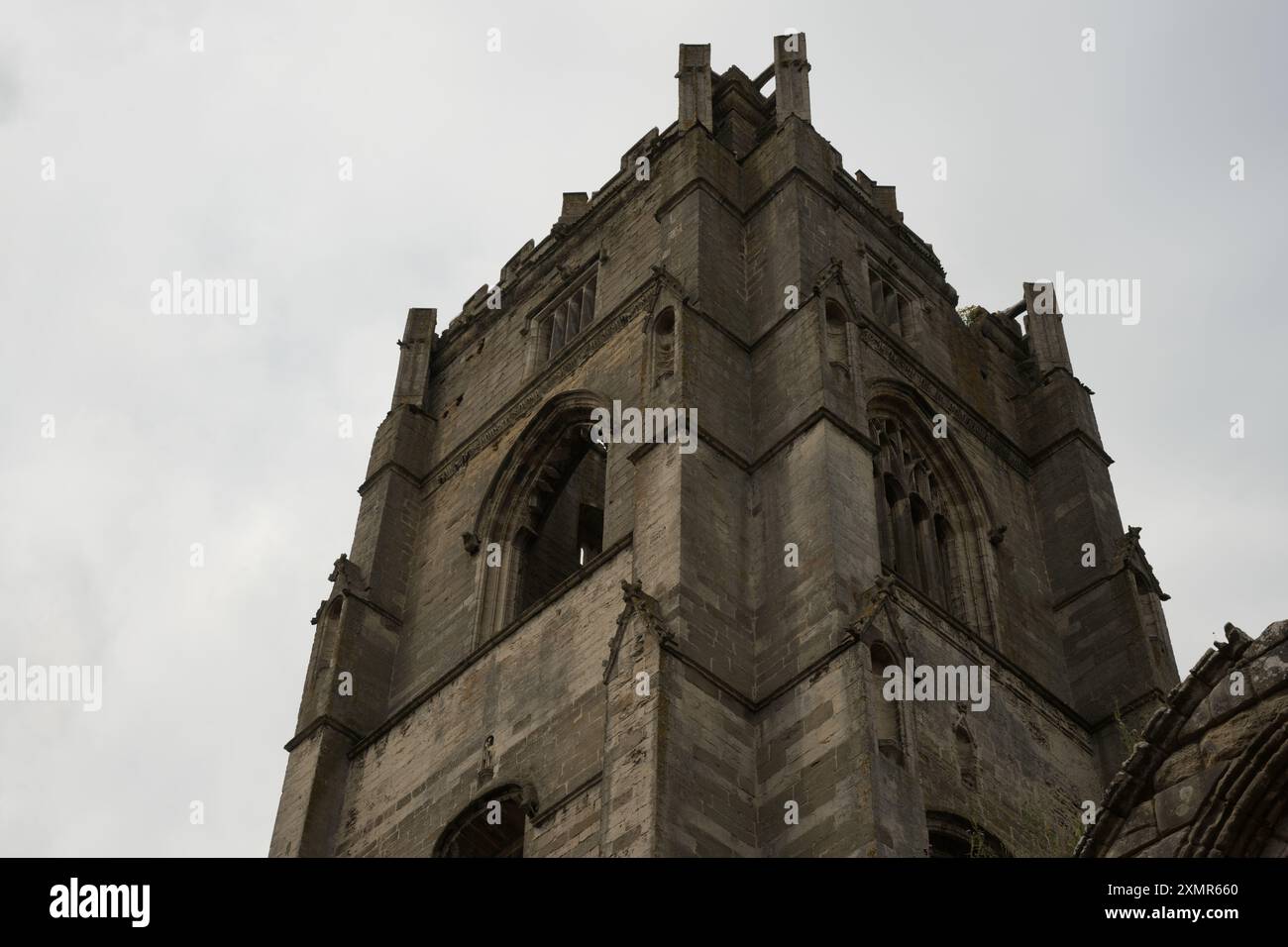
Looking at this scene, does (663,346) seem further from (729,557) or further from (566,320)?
(566,320)

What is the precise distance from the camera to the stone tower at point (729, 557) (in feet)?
68.1

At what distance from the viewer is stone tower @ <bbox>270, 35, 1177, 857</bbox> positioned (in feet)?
68.1

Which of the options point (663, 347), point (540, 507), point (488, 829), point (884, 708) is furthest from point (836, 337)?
point (488, 829)

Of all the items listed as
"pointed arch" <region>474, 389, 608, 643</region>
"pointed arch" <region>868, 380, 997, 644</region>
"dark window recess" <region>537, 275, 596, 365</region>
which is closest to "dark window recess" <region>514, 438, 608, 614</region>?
"pointed arch" <region>474, 389, 608, 643</region>

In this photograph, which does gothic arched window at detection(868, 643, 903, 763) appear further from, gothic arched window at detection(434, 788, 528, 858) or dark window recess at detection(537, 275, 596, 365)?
dark window recess at detection(537, 275, 596, 365)

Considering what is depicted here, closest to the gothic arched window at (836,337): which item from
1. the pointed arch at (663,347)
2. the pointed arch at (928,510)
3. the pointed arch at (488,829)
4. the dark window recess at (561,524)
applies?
the pointed arch at (928,510)

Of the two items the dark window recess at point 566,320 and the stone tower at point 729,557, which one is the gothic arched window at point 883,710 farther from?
the dark window recess at point 566,320

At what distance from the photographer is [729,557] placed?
76.2ft
